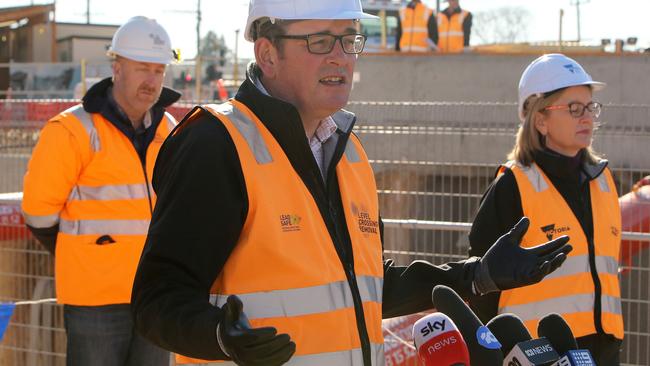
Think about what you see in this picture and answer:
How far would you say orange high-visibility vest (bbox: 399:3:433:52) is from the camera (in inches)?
774

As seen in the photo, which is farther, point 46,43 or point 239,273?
point 46,43

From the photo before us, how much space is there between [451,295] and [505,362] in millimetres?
242

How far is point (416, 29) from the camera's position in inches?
778

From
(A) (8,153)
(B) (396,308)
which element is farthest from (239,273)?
(A) (8,153)

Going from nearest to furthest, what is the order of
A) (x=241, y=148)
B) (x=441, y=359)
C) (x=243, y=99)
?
1. (x=441, y=359)
2. (x=241, y=148)
3. (x=243, y=99)

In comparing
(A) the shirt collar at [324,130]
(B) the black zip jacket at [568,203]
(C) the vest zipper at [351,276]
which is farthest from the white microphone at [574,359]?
(B) the black zip jacket at [568,203]

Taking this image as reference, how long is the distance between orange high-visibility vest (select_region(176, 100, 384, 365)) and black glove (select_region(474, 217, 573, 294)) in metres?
0.42

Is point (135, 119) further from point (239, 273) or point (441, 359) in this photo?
point (441, 359)

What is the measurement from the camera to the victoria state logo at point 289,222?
9.23 feet

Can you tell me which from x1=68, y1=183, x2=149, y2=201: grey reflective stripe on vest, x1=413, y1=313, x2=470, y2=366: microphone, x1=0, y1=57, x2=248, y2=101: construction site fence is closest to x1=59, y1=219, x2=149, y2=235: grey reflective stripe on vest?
x1=68, y1=183, x2=149, y2=201: grey reflective stripe on vest

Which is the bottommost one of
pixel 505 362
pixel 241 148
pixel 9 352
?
pixel 9 352

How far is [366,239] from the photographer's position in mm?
3080

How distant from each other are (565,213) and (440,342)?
2139mm

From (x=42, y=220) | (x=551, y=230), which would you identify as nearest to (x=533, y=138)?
(x=551, y=230)
